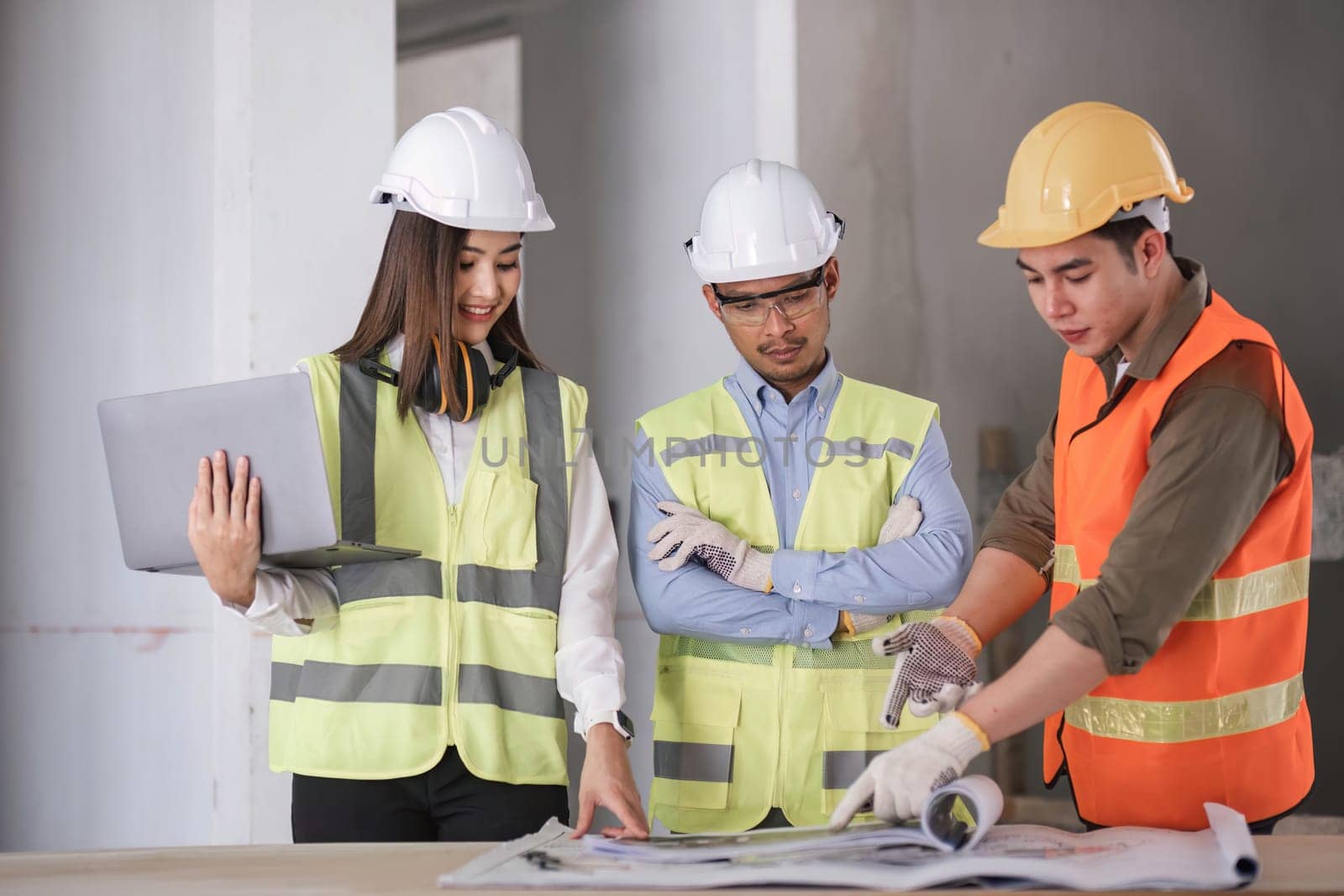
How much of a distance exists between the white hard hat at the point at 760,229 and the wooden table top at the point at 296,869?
145 cm

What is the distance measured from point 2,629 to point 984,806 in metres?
3.07

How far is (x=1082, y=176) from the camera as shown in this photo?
74.7 inches

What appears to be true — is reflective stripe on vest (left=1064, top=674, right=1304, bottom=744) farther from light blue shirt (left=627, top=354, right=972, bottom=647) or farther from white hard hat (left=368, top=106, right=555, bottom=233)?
white hard hat (left=368, top=106, right=555, bottom=233)

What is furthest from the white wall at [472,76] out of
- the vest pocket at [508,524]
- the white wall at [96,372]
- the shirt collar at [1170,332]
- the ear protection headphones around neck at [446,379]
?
the shirt collar at [1170,332]

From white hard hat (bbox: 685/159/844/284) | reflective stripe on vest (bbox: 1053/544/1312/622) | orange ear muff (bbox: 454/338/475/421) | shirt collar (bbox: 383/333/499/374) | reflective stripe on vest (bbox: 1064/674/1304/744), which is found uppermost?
white hard hat (bbox: 685/159/844/284)

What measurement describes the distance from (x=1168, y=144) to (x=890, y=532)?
2.28 meters

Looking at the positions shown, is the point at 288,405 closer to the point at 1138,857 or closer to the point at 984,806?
the point at 984,806

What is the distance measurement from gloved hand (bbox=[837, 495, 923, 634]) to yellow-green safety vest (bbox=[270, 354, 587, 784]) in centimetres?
59

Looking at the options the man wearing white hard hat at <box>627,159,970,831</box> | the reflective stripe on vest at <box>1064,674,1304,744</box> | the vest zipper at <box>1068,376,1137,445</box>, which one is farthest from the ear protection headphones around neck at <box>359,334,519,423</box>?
the reflective stripe on vest at <box>1064,674,1304,744</box>

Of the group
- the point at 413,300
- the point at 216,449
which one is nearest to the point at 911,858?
the point at 216,449

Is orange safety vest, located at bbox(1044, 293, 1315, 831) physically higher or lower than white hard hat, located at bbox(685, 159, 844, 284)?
lower

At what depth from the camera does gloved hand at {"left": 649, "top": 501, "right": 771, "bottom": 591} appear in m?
2.49

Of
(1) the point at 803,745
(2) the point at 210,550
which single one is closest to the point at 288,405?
(2) the point at 210,550

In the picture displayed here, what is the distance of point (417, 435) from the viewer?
2.33 m
